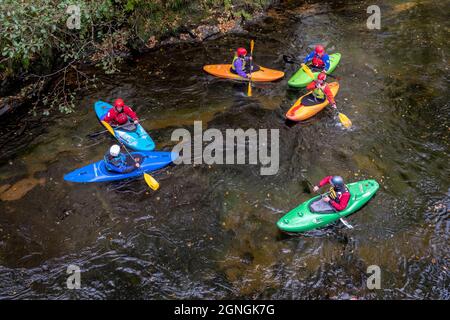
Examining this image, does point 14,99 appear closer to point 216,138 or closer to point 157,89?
point 157,89

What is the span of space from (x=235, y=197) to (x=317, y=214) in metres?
1.86

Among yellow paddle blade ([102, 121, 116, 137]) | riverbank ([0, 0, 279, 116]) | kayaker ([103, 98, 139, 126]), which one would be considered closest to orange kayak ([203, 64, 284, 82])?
riverbank ([0, 0, 279, 116])

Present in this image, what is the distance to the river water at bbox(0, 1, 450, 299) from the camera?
23.0 feet

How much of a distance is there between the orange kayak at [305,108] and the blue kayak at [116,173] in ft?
11.1

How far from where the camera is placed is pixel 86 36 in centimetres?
1219

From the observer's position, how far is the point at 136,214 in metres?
8.16

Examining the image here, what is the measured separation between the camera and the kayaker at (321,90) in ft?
33.1

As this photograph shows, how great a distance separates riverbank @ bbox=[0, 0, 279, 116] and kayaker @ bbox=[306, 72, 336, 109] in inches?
201

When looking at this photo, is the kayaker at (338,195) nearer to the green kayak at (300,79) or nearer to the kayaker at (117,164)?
the kayaker at (117,164)

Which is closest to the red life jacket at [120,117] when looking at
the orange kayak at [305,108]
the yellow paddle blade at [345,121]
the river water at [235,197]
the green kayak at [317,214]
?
the river water at [235,197]

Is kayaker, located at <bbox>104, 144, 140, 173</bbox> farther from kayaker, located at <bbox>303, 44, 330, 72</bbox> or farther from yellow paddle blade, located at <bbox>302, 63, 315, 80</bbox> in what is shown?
kayaker, located at <bbox>303, 44, 330, 72</bbox>

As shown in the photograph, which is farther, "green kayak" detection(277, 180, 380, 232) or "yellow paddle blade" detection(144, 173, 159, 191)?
"yellow paddle blade" detection(144, 173, 159, 191)

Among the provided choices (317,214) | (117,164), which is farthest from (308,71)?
(117,164)
